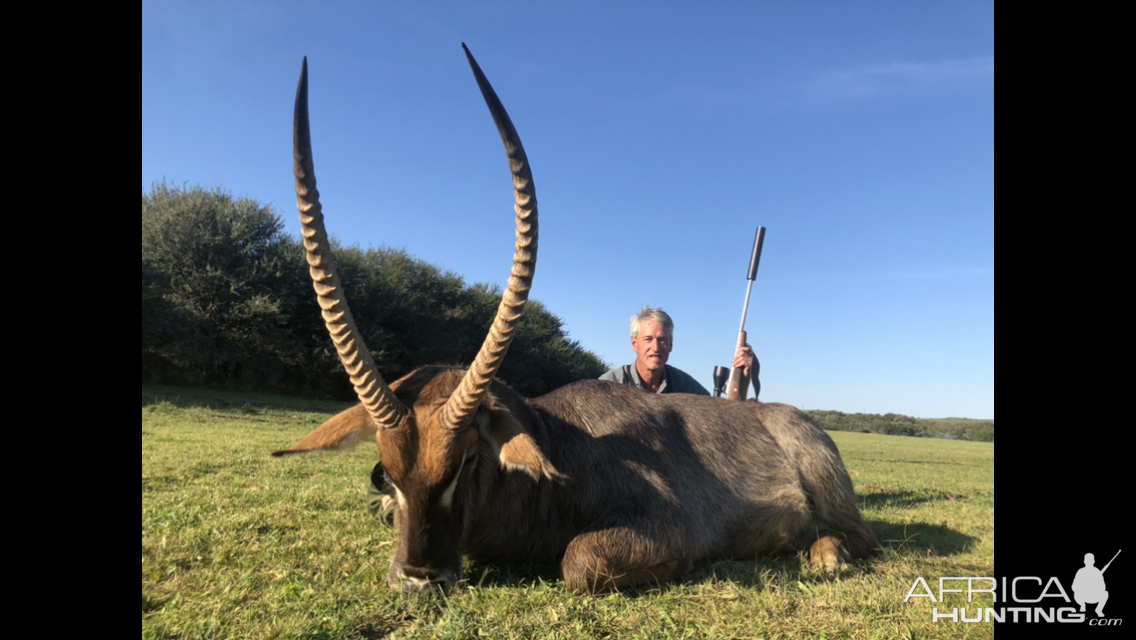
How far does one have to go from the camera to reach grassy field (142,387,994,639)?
Answer: 312 centimetres

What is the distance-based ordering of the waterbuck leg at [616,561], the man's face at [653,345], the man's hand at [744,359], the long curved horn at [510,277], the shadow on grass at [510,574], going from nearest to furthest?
1. the long curved horn at [510,277]
2. the waterbuck leg at [616,561]
3. the shadow on grass at [510,574]
4. the man's face at [653,345]
5. the man's hand at [744,359]

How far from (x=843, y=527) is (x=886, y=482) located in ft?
25.7

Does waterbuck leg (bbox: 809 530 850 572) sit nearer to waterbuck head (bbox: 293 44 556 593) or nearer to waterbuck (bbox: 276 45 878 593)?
waterbuck (bbox: 276 45 878 593)

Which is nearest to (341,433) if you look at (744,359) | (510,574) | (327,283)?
(327,283)

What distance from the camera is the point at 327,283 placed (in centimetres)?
342

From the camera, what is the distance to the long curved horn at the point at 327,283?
125 inches

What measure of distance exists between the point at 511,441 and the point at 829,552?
292cm

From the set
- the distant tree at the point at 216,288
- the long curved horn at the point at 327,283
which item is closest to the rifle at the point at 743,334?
the long curved horn at the point at 327,283

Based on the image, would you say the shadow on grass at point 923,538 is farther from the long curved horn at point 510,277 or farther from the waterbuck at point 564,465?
the long curved horn at point 510,277

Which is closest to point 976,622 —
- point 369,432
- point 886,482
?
point 369,432

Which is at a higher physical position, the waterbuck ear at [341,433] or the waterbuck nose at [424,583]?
the waterbuck ear at [341,433]
